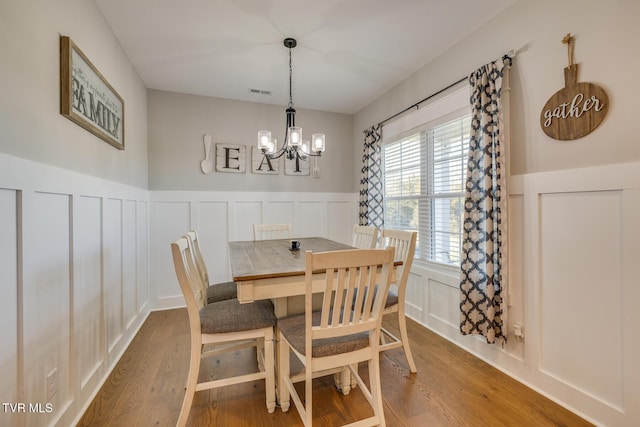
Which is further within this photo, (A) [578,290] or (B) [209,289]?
(B) [209,289]

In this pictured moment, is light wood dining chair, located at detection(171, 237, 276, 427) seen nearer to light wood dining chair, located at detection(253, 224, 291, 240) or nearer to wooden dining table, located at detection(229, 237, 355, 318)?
wooden dining table, located at detection(229, 237, 355, 318)

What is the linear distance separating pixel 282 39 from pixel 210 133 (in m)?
1.61

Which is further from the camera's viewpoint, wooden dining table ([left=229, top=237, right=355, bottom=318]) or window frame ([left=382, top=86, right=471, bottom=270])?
window frame ([left=382, top=86, right=471, bottom=270])


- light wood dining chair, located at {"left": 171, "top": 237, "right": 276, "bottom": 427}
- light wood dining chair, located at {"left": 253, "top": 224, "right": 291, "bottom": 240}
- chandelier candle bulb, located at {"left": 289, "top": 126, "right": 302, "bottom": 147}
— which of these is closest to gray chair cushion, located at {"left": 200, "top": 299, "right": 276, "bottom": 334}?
light wood dining chair, located at {"left": 171, "top": 237, "right": 276, "bottom": 427}

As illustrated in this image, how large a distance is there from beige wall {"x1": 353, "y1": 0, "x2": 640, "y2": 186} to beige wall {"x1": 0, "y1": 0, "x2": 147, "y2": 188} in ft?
8.73

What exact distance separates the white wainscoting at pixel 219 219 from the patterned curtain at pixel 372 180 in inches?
21.9

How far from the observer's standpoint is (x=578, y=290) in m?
1.60

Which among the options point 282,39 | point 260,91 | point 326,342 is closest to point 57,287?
point 326,342

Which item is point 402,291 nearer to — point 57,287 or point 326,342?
point 326,342

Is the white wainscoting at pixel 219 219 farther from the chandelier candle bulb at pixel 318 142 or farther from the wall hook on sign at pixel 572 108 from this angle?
the wall hook on sign at pixel 572 108

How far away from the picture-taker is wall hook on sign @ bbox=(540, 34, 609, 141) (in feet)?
4.87

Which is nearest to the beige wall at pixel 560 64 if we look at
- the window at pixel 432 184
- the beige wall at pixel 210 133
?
the window at pixel 432 184

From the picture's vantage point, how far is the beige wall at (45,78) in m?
1.09

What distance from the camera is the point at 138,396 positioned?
1.74 meters
